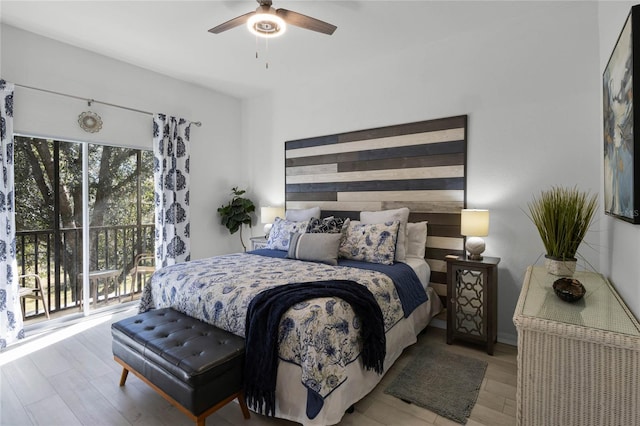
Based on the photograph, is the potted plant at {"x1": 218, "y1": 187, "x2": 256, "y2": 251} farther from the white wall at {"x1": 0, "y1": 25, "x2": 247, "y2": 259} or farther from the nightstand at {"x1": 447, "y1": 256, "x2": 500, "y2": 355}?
the nightstand at {"x1": 447, "y1": 256, "x2": 500, "y2": 355}

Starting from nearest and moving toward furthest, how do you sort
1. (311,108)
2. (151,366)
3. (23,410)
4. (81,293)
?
1. (151,366)
2. (23,410)
3. (81,293)
4. (311,108)

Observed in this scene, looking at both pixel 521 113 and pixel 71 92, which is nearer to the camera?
pixel 521 113

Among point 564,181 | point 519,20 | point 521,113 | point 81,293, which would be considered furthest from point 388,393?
point 81,293

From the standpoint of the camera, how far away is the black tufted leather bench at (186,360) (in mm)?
1641

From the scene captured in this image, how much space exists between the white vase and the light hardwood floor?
0.89 m

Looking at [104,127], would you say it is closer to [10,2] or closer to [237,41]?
[10,2]

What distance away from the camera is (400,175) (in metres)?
3.48

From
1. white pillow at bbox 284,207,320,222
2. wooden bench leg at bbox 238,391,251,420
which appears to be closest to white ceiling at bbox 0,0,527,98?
white pillow at bbox 284,207,320,222

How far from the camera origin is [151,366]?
1.86 m

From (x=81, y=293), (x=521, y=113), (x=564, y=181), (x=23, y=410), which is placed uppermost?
(x=521, y=113)

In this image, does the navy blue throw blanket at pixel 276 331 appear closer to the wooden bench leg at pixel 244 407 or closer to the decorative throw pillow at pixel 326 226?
the wooden bench leg at pixel 244 407

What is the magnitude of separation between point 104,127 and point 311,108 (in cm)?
253

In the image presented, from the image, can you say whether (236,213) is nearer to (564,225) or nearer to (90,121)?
(90,121)

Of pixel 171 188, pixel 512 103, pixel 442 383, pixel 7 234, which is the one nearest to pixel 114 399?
pixel 7 234
